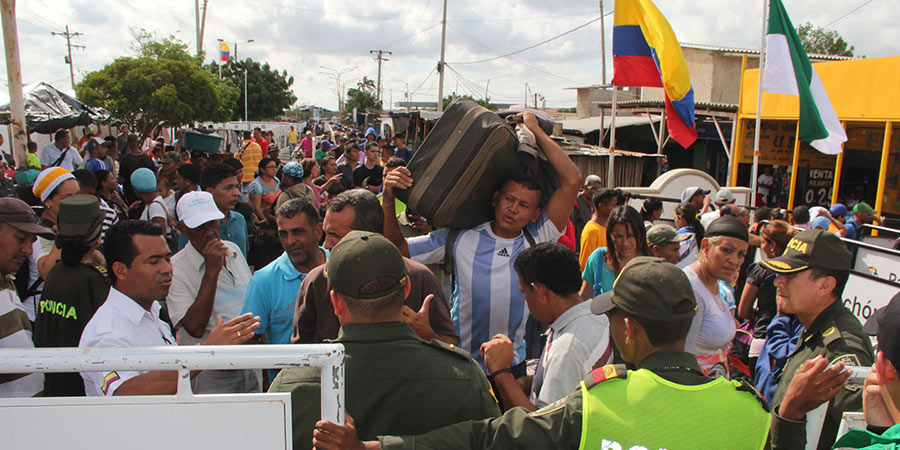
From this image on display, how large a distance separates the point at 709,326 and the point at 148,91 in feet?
63.4

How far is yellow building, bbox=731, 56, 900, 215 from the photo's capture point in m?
13.0

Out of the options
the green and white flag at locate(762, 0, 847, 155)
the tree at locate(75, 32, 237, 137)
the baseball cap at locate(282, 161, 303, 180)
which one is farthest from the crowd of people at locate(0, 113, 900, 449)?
the tree at locate(75, 32, 237, 137)

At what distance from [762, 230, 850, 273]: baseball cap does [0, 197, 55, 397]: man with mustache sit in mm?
3491

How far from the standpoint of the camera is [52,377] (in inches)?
97.9

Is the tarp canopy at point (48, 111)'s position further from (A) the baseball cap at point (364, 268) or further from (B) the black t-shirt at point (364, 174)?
(A) the baseball cap at point (364, 268)

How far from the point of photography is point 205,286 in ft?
10.5

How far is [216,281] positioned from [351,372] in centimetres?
176

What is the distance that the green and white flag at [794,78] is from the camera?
9031 millimetres

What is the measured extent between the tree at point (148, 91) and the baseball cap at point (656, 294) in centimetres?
1919

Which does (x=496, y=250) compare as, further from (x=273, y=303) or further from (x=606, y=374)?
(x=606, y=374)

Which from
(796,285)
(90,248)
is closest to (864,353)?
(796,285)

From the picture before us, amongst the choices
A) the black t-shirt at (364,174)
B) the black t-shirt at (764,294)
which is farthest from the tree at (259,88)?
the black t-shirt at (764,294)

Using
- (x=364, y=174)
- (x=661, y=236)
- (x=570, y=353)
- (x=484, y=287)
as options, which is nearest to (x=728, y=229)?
(x=661, y=236)

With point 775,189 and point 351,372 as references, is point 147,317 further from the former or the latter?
point 775,189
